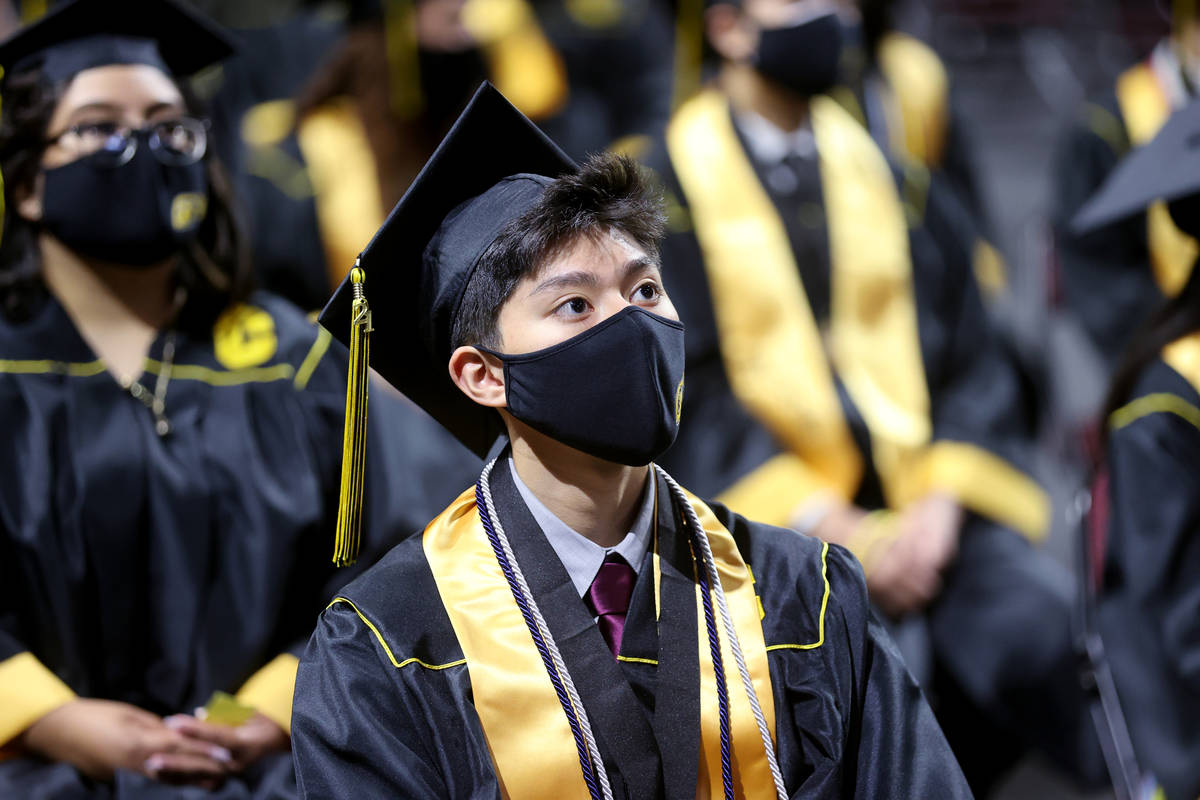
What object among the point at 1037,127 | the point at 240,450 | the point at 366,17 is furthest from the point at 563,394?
the point at 1037,127

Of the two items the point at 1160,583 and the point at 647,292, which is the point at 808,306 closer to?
the point at 1160,583

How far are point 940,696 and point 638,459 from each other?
2.05 m

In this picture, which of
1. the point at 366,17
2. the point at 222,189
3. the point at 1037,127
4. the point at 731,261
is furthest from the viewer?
the point at 1037,127

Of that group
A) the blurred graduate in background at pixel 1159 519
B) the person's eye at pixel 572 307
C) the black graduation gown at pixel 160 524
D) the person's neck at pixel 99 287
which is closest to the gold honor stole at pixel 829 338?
the blurred graduate in background at pixel 1159 519

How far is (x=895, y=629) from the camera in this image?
330 cm

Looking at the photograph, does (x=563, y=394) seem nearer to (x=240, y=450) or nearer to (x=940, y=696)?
(x=240, y=450)

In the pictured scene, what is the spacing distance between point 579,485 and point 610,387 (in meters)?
0.14

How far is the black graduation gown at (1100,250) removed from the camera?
4.25 metres

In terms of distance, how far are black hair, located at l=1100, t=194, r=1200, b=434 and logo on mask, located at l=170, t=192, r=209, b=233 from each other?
163 cm

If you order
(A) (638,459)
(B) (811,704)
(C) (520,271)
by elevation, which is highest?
(C) (520,271)

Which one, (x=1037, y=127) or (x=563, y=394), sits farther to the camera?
(x=1037, y=127)

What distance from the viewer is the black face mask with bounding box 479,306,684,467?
1.58 meters

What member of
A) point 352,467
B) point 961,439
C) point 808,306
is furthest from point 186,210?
point 961,439

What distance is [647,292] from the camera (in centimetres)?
165
